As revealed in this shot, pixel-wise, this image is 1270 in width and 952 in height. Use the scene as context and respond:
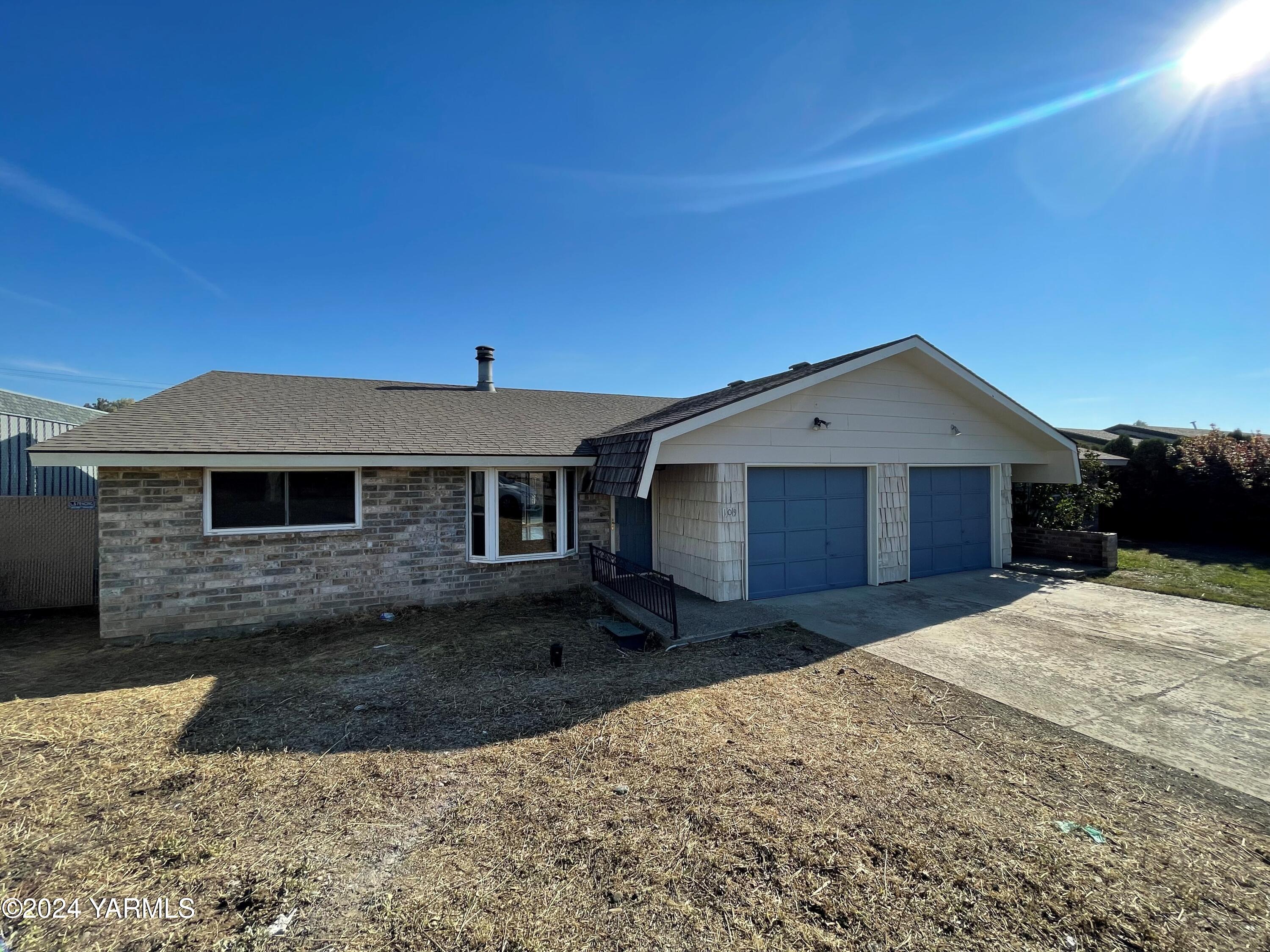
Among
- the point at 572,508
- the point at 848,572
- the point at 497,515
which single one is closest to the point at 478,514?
the point at 497,515

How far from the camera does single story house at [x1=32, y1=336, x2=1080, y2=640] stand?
299 inches

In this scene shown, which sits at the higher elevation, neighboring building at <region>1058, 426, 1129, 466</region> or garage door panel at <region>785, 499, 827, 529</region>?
neighboring building at <region>1058, 426, 1129, 466</region>

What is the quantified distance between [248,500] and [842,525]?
1003cm

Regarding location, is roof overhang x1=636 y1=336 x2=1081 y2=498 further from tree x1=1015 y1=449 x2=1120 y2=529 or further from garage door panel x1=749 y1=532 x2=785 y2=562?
garage door panel x1=749 y1=532 x2=785 y2=562

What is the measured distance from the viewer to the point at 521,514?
382 inches

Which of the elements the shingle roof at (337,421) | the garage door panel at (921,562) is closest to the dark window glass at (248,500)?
the shingle roof at (337,421)

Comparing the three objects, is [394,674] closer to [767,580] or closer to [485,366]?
[767,580]

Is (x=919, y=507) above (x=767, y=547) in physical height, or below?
above

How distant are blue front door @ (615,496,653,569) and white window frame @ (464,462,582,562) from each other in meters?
0.88

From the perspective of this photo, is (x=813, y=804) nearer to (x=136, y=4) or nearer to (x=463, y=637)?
(x=463, y=637)

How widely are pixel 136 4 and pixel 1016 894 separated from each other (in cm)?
1319

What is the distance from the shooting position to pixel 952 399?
34.1 ft

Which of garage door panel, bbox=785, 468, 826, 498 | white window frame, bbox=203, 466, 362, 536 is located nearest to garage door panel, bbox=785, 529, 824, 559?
garage door panel, bbox=785, 468, 826, 498

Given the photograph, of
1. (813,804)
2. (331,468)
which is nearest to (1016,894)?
(813,804)
